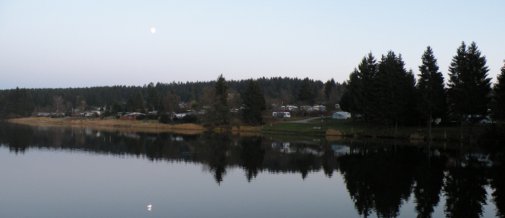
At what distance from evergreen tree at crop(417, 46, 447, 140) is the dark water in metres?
14.8

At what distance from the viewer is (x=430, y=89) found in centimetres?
6000

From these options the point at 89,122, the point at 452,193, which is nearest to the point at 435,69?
the point at 452,193

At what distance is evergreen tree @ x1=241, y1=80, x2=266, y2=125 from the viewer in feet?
289

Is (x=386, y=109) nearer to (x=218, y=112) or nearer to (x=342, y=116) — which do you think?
(x=342, y=116)

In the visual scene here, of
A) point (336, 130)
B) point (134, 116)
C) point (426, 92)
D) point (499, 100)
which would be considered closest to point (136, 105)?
point (134, 116)

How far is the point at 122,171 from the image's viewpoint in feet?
108

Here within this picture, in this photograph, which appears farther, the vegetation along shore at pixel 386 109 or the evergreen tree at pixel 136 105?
the evergreen tree at pixel 136 105

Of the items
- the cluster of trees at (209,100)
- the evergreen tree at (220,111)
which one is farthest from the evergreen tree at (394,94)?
the evergreen tree at (220,111)

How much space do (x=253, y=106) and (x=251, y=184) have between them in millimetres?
59916

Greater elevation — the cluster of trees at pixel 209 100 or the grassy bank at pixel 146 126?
the cluster of trees at pixel 209 100

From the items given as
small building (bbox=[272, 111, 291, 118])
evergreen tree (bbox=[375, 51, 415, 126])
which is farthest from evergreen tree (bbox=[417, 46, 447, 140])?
small building (bbox=[272, 111, 291, 118])

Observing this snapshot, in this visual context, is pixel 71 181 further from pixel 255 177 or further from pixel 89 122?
pixel 89 122

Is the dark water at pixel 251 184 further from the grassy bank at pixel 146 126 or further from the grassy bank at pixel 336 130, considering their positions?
the grassy bank at pixel 146 126

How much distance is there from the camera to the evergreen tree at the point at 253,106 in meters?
88.0
